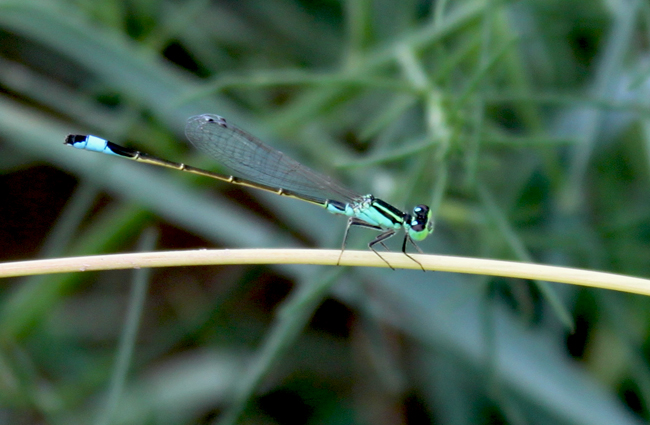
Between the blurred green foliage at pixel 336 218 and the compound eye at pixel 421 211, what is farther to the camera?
the blurred green foliage at pixel 336 218

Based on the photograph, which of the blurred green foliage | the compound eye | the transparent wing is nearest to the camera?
the compound eye

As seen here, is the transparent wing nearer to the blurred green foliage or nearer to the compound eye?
the blurred green foliage

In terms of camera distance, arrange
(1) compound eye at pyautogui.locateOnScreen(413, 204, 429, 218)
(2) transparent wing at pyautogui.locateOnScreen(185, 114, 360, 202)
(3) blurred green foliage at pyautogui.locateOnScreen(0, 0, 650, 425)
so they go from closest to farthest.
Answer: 1. (1) compound eye at pyautogui.locateOnScreen(413, 204, 429, 218)
2. (2) transparent wing at pyautogui.locateOnScreen(185, 114, 360, 202)
3. (3) blurred green foliage at pyautogui.locateOnScreen(0, 0, 650, 425)

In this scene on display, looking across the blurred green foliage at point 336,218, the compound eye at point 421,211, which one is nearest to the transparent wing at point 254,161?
the blurred green foliage at point 336,218

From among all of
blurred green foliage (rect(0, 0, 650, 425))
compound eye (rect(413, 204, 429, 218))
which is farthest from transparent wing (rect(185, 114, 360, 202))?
compound eye (rect(413, 204, 429, 218))

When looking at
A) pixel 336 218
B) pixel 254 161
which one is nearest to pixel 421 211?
pixel 254 161

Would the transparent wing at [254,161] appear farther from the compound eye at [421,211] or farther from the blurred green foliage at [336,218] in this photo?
the compound eye at [421,211]
